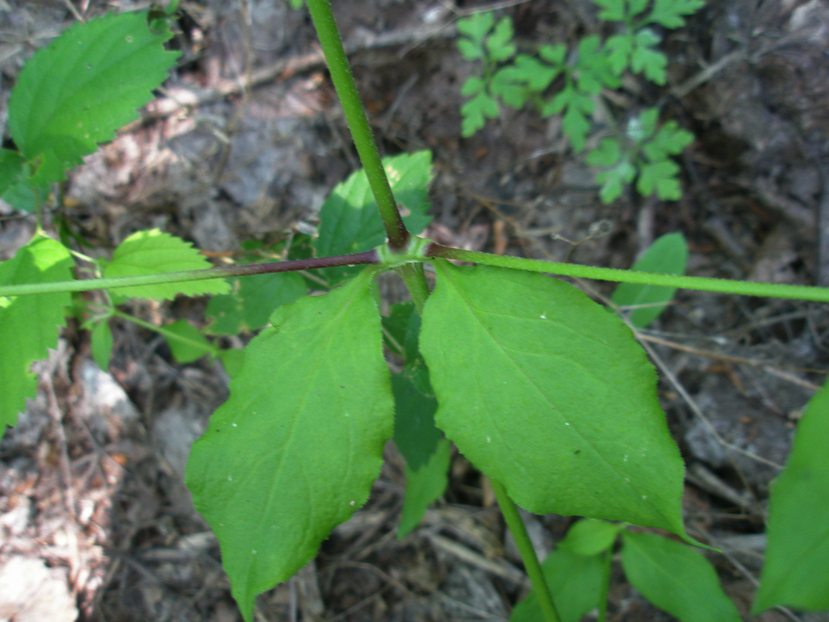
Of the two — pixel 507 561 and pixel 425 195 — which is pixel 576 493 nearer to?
pixel 425 195

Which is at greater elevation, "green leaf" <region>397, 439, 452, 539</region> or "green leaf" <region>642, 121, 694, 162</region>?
"green leaf" <region>642, 121, 694, 162</region>

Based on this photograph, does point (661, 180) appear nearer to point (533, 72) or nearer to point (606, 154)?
point (606, 154)

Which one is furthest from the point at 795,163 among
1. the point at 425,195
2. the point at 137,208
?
the point at 137,208

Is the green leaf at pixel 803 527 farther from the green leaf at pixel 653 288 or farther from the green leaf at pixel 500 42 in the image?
the green leaf at pixel 500 42

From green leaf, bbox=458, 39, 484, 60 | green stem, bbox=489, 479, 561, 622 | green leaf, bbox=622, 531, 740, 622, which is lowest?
green leaf, bbox=622, 531, 740, 622

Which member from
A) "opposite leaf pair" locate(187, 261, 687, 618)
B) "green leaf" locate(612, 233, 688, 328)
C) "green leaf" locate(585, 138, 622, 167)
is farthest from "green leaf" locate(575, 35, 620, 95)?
"opposite leaf pair" locate(187, 261, 687, 618)

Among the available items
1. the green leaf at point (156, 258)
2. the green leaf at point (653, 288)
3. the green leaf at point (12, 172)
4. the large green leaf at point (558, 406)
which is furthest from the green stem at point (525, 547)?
the green leaf at point (12, 172)

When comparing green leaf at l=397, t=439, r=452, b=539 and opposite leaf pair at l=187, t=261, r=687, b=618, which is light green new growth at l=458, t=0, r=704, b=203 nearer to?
green leaf at l=397, t=439, r=452, b=539
